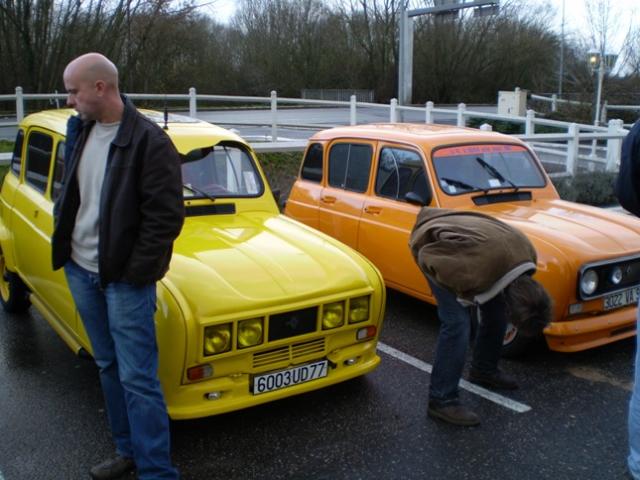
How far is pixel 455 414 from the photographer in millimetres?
4008

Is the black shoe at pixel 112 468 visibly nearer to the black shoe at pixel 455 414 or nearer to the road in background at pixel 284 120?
the black shoe at pixel 455 414

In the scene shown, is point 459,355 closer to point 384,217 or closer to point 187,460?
point 187,460

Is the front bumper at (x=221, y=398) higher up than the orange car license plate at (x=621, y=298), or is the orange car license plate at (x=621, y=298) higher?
the orange car license plate at (x=621, y=298)

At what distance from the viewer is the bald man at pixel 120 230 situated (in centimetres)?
290

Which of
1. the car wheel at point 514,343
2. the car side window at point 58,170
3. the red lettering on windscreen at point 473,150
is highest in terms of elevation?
the red lettering on windscreen at point 473,150

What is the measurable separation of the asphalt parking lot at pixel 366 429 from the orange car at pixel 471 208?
1.73ft

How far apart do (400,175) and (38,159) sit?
3.09 metres

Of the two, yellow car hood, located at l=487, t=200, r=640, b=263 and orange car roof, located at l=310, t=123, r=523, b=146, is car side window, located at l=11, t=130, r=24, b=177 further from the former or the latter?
yellow car hood, located at l=487, t=200, r=640, b=263

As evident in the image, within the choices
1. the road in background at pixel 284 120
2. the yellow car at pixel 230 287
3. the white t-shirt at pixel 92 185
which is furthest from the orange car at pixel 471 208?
the road in background at pixel 284 120

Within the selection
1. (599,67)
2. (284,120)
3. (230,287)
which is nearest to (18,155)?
(230,287)

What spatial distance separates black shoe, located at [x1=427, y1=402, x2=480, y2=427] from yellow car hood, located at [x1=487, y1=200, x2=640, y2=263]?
142 centimetres

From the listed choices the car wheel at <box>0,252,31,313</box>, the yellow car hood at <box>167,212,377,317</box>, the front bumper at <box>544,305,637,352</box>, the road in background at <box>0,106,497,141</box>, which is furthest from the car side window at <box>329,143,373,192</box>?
the road in background at <box>0,106,497,141</box>

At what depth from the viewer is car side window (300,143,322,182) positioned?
7043 millimetres

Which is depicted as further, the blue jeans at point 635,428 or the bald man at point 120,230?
the blue jeans at point 635,428
